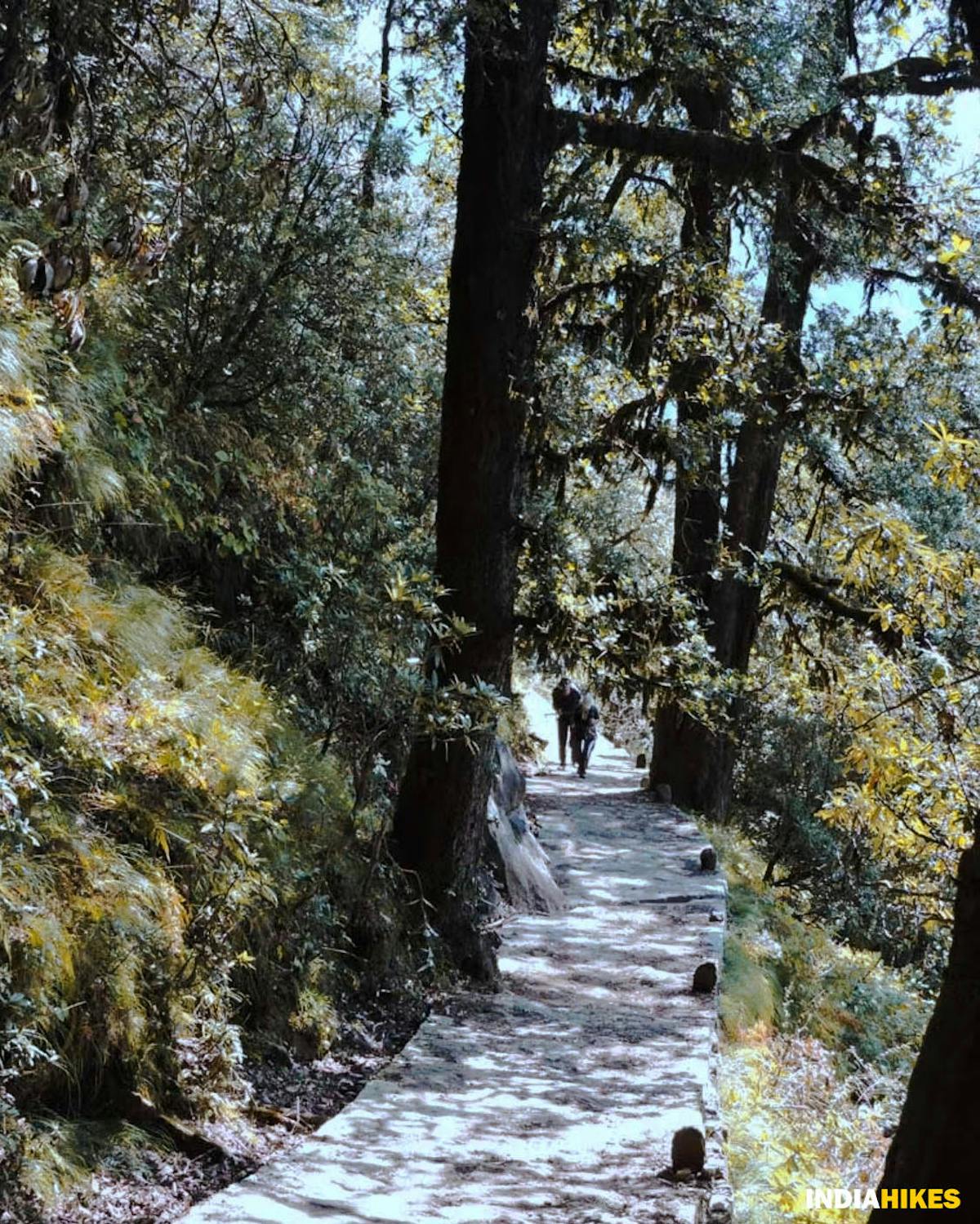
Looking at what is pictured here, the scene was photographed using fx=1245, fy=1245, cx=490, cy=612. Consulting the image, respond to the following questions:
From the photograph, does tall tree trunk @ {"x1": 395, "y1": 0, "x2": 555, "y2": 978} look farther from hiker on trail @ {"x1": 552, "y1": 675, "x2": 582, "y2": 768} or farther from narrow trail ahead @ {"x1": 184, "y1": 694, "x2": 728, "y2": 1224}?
hiker on trail @ {"x1": 552, "y1": 675, "x2": 582, "y2": 768}

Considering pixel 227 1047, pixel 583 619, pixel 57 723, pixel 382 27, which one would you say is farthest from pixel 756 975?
pixel 382 27

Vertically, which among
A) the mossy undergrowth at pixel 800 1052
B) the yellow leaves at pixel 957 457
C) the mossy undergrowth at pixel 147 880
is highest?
the yellow leaves at pixel 957 457

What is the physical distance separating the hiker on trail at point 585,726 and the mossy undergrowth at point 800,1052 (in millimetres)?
3740

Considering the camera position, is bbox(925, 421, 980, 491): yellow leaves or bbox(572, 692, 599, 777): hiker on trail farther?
bbox(572, 692, 599, 777): hiker on trail

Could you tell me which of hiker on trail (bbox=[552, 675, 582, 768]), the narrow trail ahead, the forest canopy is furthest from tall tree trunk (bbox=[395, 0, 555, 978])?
hiker on trail (bbox=[552, 675, 582, 768])

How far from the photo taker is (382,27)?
13.3m

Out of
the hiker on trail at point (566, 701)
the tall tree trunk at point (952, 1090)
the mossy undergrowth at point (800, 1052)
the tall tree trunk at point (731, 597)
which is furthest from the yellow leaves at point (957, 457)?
the hiker on trail at point (566, 701)

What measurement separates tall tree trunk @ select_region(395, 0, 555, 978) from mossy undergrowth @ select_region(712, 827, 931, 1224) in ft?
7.75

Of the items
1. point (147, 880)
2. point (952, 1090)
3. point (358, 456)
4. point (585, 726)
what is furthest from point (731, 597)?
point (952, 1090)

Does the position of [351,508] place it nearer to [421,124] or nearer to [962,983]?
[421,124]

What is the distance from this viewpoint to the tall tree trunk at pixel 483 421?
9281 mm

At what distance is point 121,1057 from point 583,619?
476cm

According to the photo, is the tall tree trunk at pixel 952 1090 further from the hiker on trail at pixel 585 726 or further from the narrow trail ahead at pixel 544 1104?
the hiker on trail at pixel 585 726

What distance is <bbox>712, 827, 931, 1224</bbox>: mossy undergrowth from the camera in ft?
22.0
